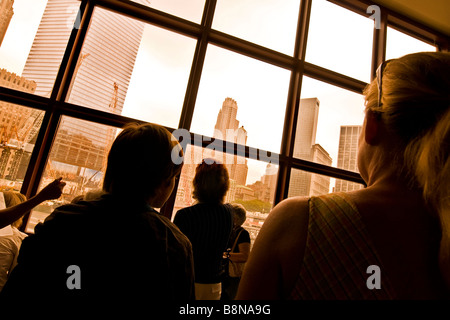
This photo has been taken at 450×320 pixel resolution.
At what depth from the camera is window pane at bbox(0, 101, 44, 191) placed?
1982 mm

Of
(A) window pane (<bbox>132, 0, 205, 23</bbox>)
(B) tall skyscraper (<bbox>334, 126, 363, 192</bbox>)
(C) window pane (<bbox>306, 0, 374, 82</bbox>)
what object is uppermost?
Result: (C) window pane (<bbox>306, 0, 374, 82</bbox>)

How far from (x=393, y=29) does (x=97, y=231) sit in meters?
4.48

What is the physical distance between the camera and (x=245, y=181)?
2635 mm

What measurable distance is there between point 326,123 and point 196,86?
1751mm

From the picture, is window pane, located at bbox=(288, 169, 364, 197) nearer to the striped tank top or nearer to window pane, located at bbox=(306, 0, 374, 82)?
window pane, located at bbox=(306, 0, 374, 82)

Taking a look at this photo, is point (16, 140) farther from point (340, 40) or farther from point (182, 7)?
point (340, 40)

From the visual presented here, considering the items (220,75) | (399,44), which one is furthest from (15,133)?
(399,44)

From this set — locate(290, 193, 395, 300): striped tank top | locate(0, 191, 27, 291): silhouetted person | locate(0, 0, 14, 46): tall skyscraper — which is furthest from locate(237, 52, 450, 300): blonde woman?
locate(0, 0, 14, 46): tall skyscraper

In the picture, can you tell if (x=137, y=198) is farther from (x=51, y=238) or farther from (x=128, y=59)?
(x=128, y=59)

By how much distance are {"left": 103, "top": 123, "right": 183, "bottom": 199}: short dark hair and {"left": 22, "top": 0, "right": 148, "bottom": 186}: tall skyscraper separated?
1.67m

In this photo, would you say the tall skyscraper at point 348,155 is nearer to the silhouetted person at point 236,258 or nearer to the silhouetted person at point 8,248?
the silhouetted person at point 236,258

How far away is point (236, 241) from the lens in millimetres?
1918

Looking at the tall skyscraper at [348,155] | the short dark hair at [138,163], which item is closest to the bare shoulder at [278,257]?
the short dark hair at [138,163]

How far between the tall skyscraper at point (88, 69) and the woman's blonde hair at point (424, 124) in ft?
7.48
